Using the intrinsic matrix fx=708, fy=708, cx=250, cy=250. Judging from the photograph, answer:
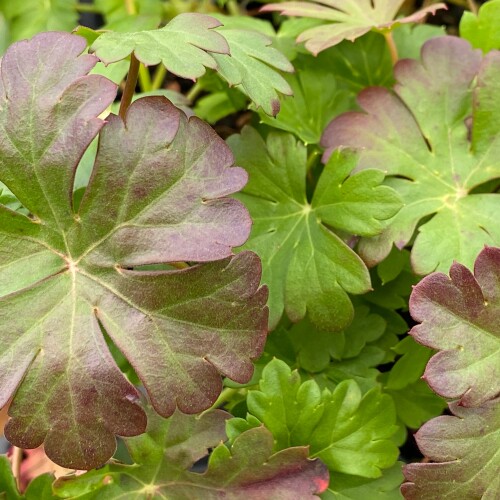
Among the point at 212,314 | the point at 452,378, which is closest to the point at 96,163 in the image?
the point at 212,314

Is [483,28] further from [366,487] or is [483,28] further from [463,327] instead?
[366,487]

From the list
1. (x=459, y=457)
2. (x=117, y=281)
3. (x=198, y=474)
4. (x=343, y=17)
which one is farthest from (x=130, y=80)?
(x=459, y=457)

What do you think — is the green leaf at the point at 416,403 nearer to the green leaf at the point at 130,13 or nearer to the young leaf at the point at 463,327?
the young leaf at the point at 463,327

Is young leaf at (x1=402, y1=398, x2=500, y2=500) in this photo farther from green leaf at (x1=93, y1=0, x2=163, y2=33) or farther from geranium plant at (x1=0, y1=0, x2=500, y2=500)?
green leaf at (x1=93, y1=0, x2=163, y2=33)

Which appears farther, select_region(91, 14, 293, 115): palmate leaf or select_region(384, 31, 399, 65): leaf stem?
select_region(384, 31, 399, 65): leaf stem

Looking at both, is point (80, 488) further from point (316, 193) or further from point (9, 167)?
point (316, 193)

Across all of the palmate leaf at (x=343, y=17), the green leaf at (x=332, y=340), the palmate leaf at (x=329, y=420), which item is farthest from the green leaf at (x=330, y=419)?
the palmate leaf at (x=343, y=17)

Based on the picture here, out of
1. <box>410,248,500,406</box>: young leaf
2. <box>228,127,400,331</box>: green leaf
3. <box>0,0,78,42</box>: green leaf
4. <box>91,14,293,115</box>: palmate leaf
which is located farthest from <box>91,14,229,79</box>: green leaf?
<box>0,0,78,42</box>: green leaf
